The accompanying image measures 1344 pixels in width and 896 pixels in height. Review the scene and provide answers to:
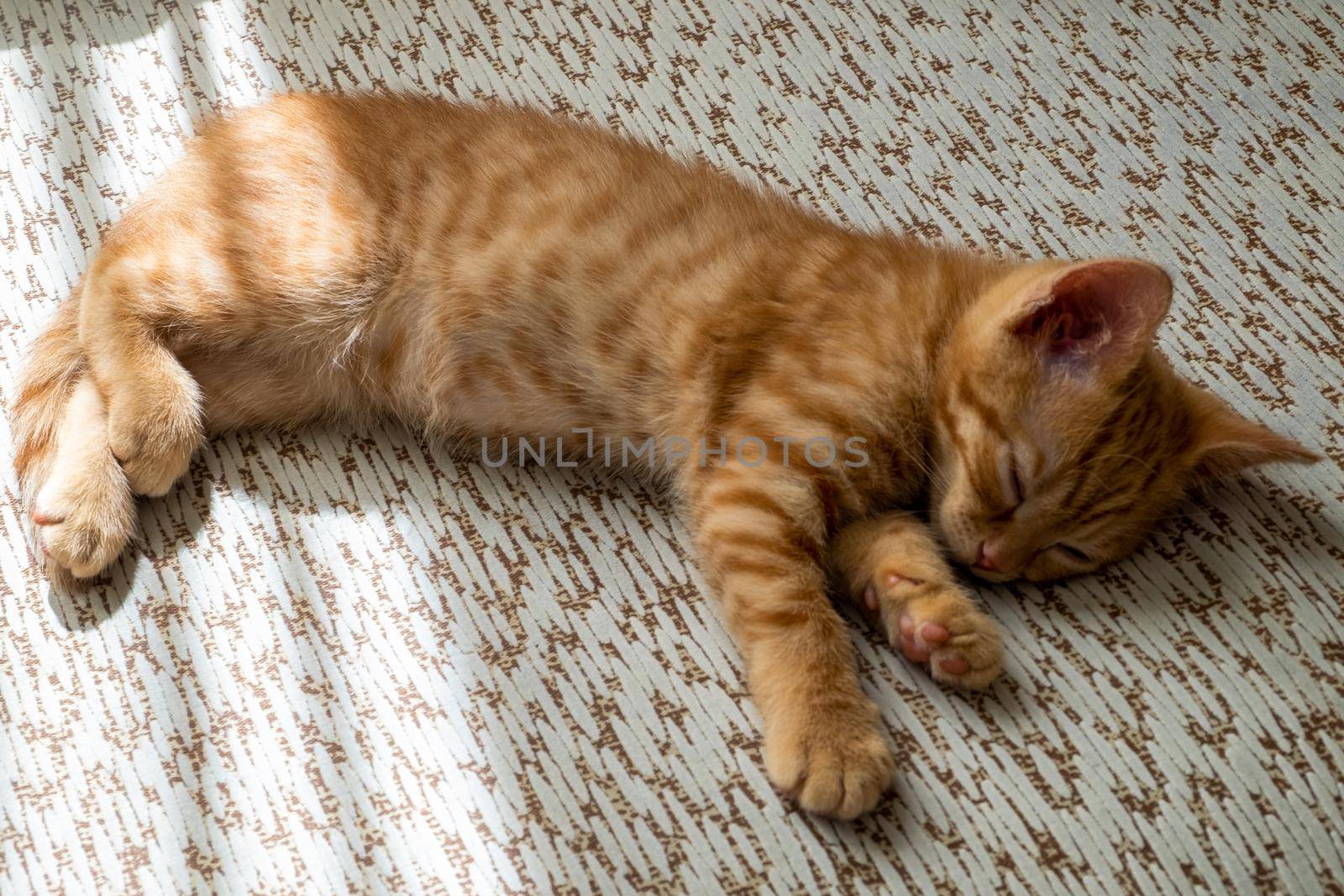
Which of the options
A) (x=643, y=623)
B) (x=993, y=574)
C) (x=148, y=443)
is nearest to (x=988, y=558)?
(x=993, y=574)

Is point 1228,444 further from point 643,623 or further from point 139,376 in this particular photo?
point 139,376

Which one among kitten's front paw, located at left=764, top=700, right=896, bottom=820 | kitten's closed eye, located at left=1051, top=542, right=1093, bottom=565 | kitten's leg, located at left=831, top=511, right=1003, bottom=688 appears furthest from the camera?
kitten's closed eye, located at left=1051, top=542, right=1093, bottom=565

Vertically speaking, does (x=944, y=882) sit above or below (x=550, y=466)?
below

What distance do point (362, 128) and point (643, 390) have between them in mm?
559

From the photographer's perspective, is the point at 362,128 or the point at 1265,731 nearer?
the point at 1265,731

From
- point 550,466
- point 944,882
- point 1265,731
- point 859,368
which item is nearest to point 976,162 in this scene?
point 859,368

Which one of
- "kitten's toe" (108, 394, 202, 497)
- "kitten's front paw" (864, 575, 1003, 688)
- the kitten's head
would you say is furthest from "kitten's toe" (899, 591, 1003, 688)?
"kitten's toe" (108, 394, 202, 497)

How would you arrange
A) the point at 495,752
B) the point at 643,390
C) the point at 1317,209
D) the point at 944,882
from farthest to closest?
the point at 1317,209, the point at 643,390, the point at 495,752, the point at 944,882

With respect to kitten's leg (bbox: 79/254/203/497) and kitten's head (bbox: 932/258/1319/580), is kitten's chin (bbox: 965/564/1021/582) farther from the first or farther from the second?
kitten's leg (bbox: 79/254/203/497)

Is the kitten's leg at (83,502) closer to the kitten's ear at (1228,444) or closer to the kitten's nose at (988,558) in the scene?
the kitten's nose at (988,558)

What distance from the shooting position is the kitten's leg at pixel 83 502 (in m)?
1.50

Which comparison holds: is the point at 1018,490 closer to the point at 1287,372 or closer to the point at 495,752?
the point at 1287,372

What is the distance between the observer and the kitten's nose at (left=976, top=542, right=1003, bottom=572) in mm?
1494

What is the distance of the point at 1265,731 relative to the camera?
54.8 inches
